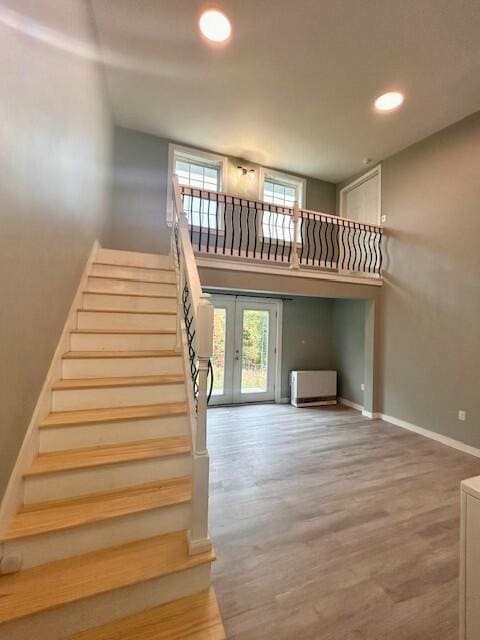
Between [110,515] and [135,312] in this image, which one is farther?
[135,312]

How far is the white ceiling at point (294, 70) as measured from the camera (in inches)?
Result: 106

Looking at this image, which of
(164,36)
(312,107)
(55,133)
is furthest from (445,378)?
(164,36)

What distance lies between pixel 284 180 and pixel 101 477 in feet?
19.1

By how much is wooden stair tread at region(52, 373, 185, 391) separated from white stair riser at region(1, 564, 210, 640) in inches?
44.1

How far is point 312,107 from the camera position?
3.95 m

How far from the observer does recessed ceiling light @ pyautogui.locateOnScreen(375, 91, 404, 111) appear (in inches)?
143

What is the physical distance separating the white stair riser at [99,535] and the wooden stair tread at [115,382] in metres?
0.84

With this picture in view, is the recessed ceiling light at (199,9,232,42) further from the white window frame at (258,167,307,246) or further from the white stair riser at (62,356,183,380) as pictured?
the white stair riser at (62,356,183,380)

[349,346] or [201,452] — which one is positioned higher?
[349,346]

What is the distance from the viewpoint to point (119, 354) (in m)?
2.31

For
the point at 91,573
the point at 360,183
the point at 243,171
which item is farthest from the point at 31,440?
the point at 360,183

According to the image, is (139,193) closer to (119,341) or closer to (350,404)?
(119,341)

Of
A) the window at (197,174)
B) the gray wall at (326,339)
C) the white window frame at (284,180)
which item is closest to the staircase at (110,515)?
the gray wall at (326,339)

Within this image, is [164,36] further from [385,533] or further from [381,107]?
[385,533]
